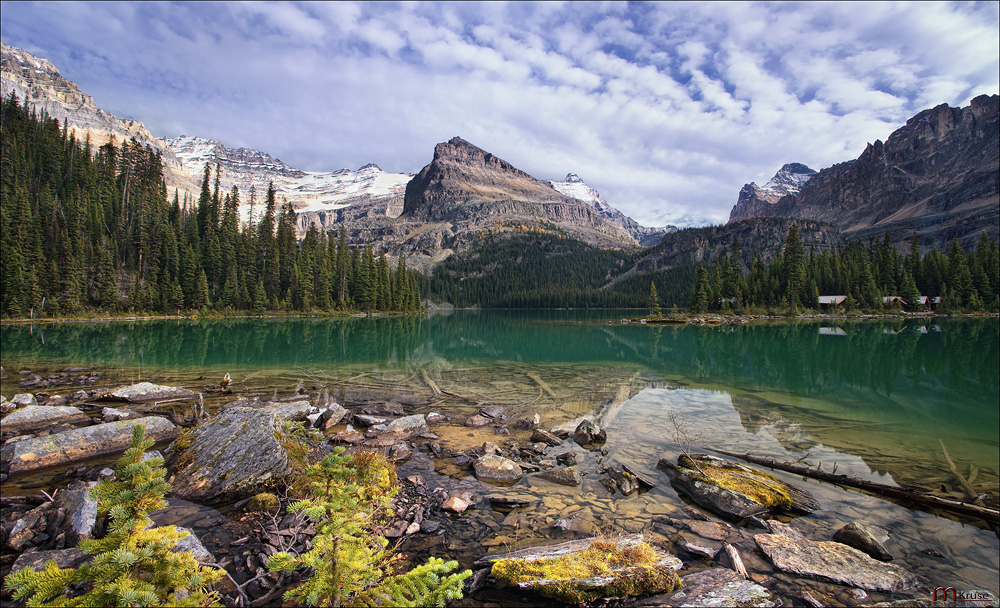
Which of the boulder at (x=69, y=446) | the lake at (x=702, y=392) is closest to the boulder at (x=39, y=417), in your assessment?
the boulder at (x=69, y=446)

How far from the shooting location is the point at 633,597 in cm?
595

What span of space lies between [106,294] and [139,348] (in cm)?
4723

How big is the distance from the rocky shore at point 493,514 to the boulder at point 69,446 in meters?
0.04

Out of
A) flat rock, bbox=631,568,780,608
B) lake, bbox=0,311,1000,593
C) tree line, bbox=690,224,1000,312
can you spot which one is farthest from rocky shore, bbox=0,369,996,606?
tree line, bbox=690,224,1000,312

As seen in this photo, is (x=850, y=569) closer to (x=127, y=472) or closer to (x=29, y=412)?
(x=127, y=472)

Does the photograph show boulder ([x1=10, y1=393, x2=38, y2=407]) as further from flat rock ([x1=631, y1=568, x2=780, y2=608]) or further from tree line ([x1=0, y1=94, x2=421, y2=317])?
tree line ([x1=0, y1=94, x2=421, y2=317])

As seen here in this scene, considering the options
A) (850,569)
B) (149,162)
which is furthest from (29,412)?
(149,162)

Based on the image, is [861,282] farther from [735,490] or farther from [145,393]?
[145,393]

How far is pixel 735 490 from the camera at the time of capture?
926 centimetres

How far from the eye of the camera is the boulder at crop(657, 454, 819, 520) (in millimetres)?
8953

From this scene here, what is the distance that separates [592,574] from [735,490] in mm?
5037

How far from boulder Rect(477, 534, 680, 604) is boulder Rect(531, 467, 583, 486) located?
11.3 ft

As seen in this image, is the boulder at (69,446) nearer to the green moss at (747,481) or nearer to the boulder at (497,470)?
the boulder at (497,470)

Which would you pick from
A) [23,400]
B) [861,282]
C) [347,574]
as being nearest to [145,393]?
[23,400]
